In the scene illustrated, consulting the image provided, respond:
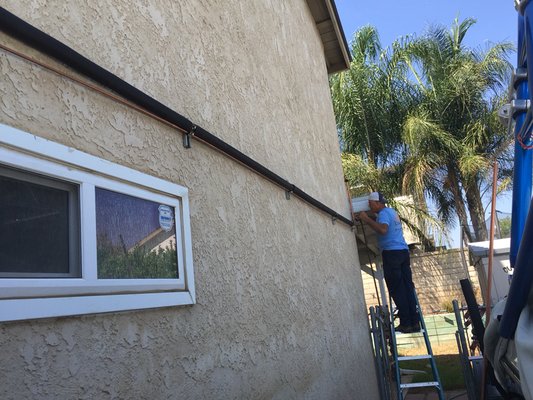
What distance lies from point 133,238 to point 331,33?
23.2 feet

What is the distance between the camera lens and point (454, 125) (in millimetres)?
17781

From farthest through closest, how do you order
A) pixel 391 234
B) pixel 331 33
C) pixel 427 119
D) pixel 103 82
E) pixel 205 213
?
pixel 427 119, pixel 331 33, pixel 391 234, pixel 205 213, pixel 103 82

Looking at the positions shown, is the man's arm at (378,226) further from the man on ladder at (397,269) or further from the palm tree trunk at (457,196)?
the palm tree trunk at (457,196)

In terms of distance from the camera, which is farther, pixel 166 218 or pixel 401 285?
pixel 401 285

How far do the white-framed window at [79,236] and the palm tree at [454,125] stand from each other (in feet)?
49.6

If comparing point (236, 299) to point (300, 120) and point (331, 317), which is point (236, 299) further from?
point (300, 120)

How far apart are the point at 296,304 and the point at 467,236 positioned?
15.7 meters

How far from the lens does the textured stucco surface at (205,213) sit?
1735mm

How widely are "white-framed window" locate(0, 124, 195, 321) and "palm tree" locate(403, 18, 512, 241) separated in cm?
1511

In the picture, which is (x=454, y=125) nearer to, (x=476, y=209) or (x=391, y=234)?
(x=476, y=209)

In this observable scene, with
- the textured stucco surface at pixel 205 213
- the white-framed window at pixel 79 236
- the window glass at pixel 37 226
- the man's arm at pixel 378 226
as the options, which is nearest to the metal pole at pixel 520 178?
the textured stucco surface at pixel 205 213

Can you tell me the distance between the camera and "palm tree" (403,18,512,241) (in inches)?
660

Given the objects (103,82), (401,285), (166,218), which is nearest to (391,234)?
(401,285)

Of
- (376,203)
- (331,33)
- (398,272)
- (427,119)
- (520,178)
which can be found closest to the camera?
(520,178)
